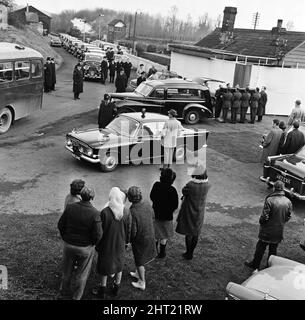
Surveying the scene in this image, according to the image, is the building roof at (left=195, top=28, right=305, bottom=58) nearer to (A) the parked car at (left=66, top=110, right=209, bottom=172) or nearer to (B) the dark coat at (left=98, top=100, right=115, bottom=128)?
(B) the dark coat at (left=98, top=100, right=115, bottom=128)

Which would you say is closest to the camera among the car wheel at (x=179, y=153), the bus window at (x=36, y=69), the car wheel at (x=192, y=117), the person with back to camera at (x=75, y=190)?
the person with back to camera at (x=75, y=190)

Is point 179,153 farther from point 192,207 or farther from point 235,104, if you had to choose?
point 235,104

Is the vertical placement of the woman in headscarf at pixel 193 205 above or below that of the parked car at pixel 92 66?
below

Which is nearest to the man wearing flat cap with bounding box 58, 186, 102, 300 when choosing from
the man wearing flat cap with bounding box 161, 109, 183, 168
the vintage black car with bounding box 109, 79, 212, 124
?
the man wearing flat cap with bounding box 161, 109, 183, 168

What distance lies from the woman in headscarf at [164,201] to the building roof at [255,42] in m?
19.5

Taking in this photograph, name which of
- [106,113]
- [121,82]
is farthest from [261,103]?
[106,113]

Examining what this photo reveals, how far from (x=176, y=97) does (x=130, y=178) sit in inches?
288

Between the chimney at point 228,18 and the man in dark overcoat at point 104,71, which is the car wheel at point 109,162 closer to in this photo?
the man in dark overcoat at point 104,71

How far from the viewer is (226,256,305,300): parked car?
520 cm

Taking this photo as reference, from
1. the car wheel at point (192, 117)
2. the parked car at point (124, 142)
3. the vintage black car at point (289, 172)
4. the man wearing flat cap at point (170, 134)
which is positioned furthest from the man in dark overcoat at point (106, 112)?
the vintage black car at point (289, 172)

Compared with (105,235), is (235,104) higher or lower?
higher

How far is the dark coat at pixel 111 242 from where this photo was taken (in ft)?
19.4

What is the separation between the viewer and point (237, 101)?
1888cm

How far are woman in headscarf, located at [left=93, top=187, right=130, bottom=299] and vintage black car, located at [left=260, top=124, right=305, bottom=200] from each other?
219 inches
